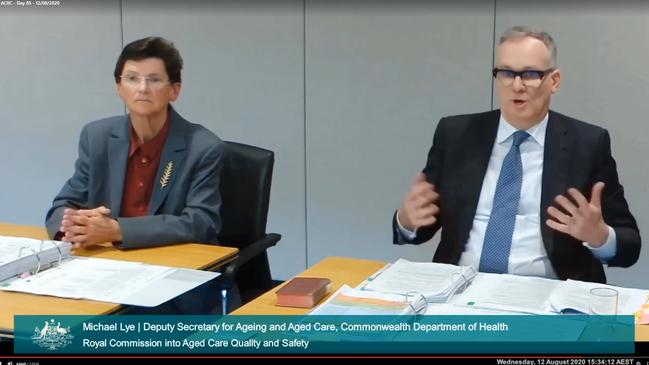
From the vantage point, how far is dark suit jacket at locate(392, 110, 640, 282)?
2.31 meters

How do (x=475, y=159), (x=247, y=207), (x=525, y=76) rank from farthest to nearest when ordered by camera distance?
(x=247, y=207) → (x=475, y=159) → (x=525, y=76)

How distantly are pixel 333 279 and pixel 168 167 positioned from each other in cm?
83

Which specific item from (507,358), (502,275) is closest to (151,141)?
(502,275)

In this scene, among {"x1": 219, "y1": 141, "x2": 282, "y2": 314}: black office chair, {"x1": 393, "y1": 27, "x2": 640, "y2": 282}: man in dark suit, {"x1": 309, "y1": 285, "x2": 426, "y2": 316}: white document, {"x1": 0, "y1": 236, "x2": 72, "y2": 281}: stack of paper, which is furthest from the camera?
{"x1": 219, "y1": 141, "x2": 282, "y2": 314}: black office chair

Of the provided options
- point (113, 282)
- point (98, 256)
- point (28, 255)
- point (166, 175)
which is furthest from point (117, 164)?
point (113, 282)

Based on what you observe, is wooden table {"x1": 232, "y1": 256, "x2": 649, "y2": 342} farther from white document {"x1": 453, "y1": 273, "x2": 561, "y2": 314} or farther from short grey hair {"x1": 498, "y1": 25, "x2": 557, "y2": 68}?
short grey hair {"x1": 498, "y1": 25, "x2": 557, "y2": 68}

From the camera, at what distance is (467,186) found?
2434 millimetres

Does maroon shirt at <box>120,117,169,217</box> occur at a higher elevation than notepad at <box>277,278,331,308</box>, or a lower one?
higher

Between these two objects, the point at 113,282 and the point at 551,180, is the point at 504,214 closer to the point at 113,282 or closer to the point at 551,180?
the point at 551,180

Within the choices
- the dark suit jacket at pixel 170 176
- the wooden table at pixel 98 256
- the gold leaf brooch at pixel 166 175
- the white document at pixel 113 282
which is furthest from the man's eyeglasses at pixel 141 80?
the white document at pixel 113 282

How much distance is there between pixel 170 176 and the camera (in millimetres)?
2699

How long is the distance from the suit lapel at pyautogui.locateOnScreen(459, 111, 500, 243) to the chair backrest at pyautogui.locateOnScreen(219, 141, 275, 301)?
2.55 ft

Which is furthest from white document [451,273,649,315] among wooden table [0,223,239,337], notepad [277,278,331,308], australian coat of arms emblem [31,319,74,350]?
australian coat of arms emblem [31,319,74,350]

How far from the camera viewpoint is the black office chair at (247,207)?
289 centimetres
